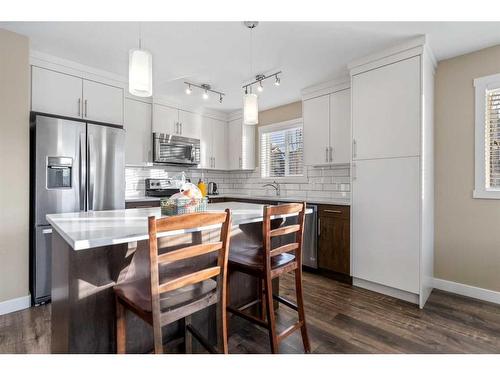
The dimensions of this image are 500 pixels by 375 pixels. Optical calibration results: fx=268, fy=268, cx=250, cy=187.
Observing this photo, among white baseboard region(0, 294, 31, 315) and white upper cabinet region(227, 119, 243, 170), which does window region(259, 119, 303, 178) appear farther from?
white baseboard region(0, 294, 31, 315)

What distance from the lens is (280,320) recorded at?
2180 mm

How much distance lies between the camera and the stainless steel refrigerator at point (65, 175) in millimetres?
2453

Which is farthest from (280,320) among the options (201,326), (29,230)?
(29,230)

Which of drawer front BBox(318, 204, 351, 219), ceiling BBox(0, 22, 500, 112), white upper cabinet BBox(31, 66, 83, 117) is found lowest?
drawer front BBox(318, 204, 351, 219)

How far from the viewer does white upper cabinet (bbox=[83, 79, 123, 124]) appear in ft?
9.98

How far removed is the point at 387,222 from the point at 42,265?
130 inches

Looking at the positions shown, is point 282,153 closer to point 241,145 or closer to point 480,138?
point 241,145

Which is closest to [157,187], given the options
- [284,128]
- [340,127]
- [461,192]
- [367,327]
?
[284,128]

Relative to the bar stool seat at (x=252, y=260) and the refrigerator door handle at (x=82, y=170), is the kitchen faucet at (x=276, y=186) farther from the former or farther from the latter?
the refrigerator door handle at (x=82, y=170)

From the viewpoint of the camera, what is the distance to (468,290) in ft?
8.80

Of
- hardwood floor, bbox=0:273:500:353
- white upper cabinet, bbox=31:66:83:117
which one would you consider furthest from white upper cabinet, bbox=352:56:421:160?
white upper cabinet, bbox=31:66:83:117

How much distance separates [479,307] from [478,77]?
219 cm

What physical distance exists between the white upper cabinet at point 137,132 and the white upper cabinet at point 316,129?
222cm

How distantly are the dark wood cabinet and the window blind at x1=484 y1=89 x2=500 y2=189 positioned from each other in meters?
Answer: 1.35
